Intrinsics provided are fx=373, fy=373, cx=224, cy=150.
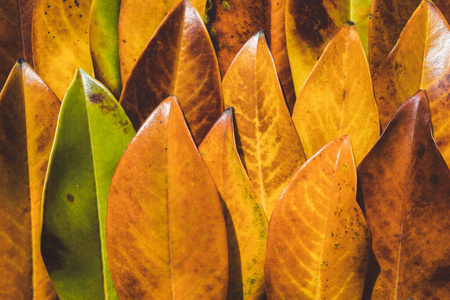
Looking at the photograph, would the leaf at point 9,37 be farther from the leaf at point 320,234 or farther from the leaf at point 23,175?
the leaf at point 320,234

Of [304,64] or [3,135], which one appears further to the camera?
[304,64]

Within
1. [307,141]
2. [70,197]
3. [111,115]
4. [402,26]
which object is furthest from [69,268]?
[402,26]

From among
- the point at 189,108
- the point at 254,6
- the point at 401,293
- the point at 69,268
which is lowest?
the point at 401,293

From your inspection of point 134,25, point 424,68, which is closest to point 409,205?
point 424,68

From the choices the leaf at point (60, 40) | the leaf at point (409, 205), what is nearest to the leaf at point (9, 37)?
the leaf at point (60, 40)

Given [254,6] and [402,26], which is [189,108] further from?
[402,26]

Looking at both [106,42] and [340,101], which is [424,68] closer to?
[340,101]
